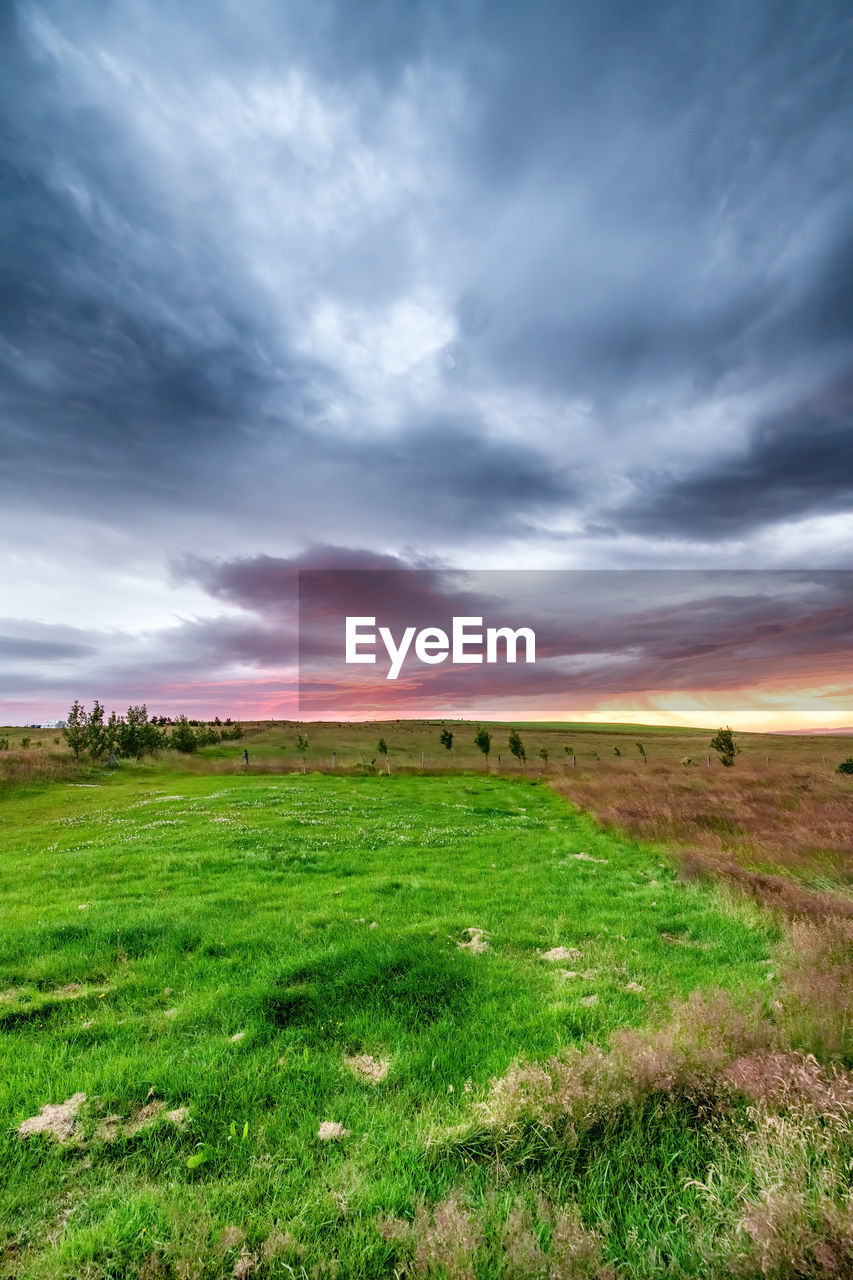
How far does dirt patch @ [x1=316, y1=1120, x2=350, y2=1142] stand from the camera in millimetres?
4926

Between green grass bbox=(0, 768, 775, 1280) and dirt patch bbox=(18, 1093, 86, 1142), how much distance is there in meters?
0.09

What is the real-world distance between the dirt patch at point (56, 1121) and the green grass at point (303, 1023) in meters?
0.09

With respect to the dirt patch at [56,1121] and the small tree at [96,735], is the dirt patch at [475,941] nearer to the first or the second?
the dirt patch at [56,1121]

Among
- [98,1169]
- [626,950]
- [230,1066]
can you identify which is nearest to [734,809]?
[626,950]

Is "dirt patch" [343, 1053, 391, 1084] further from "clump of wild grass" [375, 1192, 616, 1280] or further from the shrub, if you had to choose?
the shrub

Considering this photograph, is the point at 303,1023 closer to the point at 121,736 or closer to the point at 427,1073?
the point at 427,1073

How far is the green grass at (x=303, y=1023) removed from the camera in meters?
4.09

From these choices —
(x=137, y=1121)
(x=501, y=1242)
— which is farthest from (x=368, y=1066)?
(x=501, y=1242)

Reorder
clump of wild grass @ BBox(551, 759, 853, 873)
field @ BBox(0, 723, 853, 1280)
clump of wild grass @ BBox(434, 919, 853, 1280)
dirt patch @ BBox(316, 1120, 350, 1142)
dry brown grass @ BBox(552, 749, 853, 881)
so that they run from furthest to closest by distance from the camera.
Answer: clump of wild grass @ BBox(551, 759, 853, 873) < dry brown grass @ BBox(552, 749, 853, 881) < dirt patch @ BBox(316, 1120, 350, 1142) < field @ BBox(0, 723, 853, 1280) < clump of wild grass @ BBox(434, 919, 853, 1280)

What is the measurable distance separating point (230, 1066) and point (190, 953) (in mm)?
3702

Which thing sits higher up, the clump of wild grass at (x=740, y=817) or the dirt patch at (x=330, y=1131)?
the dirt patch at (x=330, y=1131)

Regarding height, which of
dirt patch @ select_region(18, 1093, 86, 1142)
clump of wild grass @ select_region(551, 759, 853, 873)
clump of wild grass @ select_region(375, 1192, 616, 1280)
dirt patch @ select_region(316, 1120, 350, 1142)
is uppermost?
clump of wild grass @ select_region(375, 1192, 616, 1280)

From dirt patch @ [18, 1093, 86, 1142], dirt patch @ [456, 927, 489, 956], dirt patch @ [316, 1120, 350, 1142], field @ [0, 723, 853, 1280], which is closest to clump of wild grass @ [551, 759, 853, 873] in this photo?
field @ [0, 723, 853, 1280]

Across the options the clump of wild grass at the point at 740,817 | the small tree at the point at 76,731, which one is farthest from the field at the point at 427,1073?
the small tree at the point at 76,731
